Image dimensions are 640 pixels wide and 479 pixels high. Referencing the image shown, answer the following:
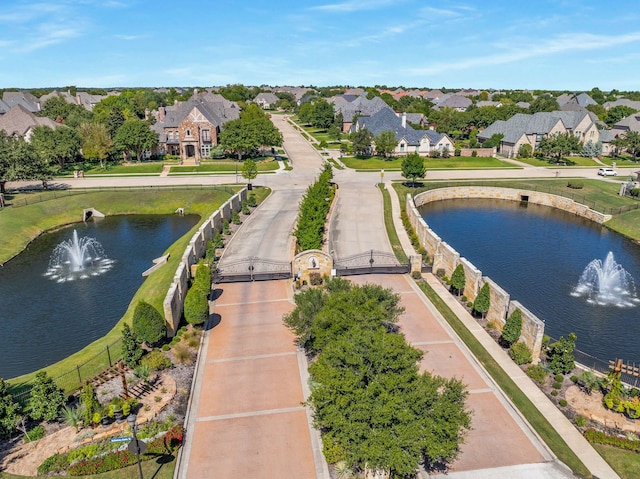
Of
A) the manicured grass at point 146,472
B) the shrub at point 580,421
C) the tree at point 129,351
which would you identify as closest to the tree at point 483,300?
the shrub at point 580,421

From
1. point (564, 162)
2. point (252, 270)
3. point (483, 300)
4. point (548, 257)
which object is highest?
point (564, 162)

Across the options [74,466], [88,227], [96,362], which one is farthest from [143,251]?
[74,466]

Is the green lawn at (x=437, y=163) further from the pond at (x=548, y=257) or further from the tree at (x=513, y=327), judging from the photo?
the tree at (x=513, y=327)

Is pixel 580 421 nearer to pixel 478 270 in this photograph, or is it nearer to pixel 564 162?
pixel 478 270

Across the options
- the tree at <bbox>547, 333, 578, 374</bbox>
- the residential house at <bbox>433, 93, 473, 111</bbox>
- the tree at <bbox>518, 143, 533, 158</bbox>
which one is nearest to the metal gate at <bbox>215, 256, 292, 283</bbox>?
the tree at <bbox>547, 333, 578, 374</bbox>

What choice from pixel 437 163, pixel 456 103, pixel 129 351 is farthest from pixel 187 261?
pixel 456 103

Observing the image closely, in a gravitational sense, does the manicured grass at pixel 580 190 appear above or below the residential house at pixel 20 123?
below

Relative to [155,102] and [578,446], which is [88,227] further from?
[155,102]
